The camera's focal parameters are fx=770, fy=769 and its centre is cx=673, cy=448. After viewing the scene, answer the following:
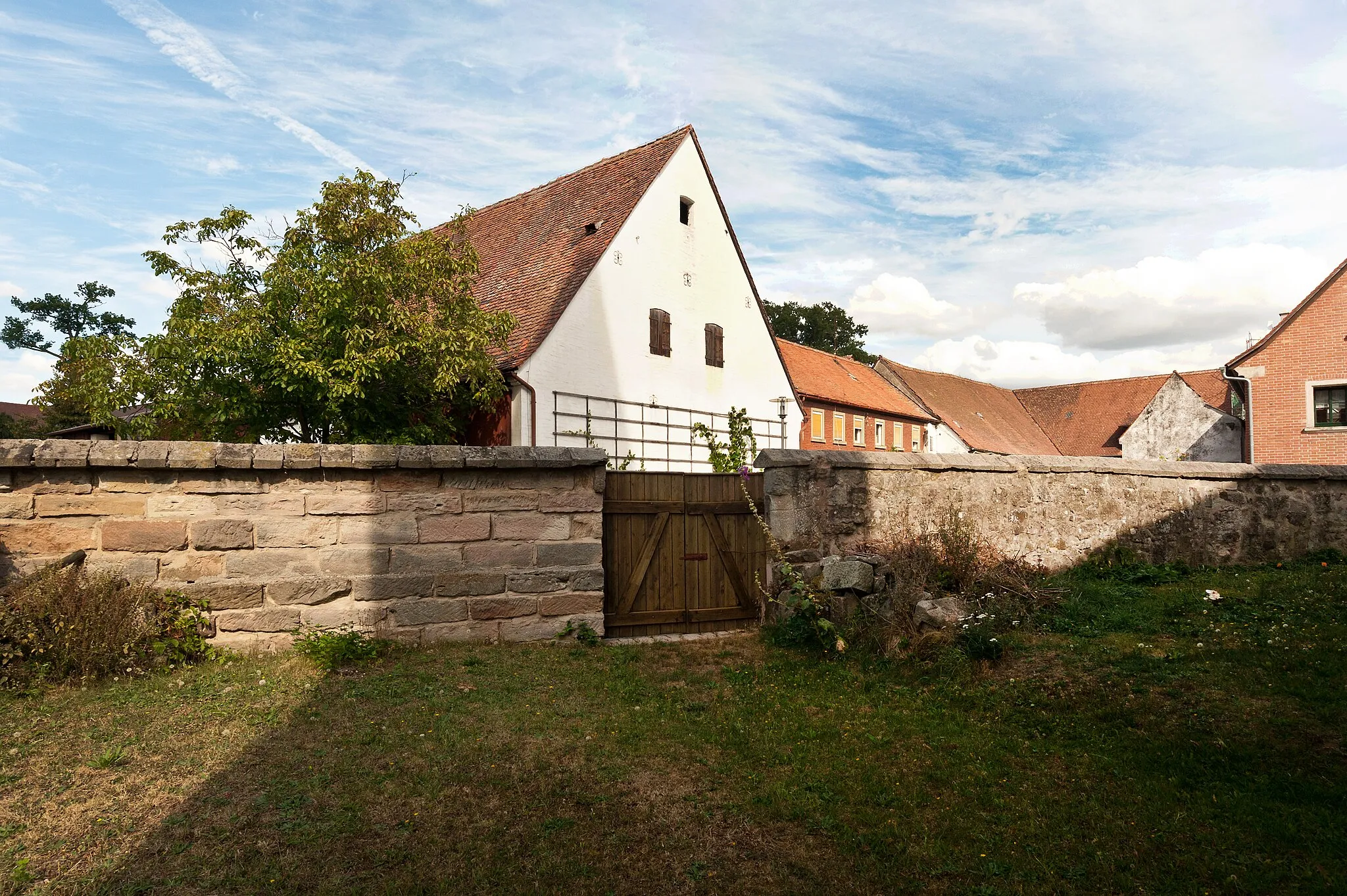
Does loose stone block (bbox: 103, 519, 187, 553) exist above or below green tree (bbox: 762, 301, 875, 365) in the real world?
below

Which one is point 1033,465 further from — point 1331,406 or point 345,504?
point 1331,406

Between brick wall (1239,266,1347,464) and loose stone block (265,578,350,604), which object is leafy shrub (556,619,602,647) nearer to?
loose stone block (265,578,350,604)

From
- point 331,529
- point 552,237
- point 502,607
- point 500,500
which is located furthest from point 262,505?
point 552,237

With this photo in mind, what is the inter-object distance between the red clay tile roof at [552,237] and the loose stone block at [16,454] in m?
9.29

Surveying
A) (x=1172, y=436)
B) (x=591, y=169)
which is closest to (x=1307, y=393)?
(x=1172, y=436)

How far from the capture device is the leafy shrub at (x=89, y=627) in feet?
17.8

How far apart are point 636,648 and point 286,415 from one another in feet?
27.6

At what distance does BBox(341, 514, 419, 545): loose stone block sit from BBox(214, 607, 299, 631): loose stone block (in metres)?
0.75

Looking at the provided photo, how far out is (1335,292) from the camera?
71.6 feet

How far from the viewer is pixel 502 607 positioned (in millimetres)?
7273

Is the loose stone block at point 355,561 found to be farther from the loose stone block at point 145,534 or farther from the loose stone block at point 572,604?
the loose stone block at point 572,604

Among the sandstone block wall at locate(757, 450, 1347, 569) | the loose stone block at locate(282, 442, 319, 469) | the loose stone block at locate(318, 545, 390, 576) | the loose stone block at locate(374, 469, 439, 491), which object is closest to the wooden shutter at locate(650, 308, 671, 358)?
the sandstone block wall at locate(757, 450, 1347, 569)

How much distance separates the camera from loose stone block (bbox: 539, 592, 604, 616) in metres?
7.46

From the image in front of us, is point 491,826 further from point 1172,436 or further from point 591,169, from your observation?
point 1172,436
